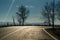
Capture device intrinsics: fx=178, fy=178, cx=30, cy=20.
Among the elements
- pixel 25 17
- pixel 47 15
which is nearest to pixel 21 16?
pixel 25 17

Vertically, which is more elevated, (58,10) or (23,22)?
(58,10)

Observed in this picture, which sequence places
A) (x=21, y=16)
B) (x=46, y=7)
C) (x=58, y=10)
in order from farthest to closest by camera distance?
1. (x=21, y=16)
2. (x=46, y=7)
3. (x=58, y=10)

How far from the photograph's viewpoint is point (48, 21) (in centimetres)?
8825

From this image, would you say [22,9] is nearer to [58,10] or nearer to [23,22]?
[23,22]

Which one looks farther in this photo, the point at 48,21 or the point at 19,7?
the point at 19,7

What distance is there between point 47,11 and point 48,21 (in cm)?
508

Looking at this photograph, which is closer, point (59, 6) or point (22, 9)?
point (59, 6)

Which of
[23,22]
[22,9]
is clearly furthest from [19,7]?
[23,22]

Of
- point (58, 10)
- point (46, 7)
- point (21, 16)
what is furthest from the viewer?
point (21, 16)

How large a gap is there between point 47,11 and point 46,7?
2.40 meters

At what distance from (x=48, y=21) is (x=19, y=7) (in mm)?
20633

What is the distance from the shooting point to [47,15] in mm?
89312

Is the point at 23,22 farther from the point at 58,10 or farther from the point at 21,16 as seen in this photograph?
the point at 58,10

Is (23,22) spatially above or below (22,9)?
below
